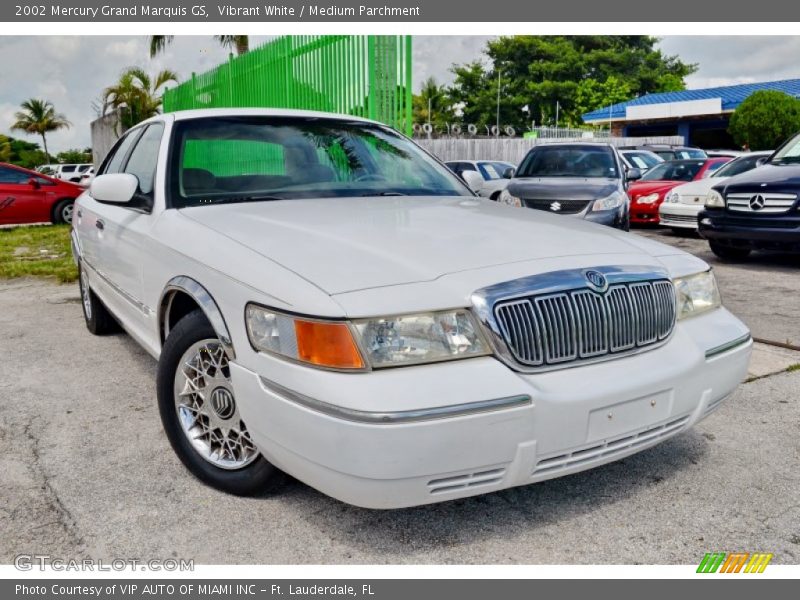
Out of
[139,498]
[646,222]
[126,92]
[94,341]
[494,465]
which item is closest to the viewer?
[494,465]

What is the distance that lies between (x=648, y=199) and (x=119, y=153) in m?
9.90

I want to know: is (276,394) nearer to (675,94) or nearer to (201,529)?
(201,529)

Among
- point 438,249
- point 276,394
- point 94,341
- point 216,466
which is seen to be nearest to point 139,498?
point 216,466

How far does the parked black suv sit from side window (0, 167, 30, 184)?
12.4 m

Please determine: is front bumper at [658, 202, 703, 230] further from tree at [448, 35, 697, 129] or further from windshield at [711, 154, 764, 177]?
tree at [448, 35, 697, 129]

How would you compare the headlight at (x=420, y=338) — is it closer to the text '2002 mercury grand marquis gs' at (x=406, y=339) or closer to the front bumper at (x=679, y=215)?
the text '2002 mercury grand marquis gs' at (x=406, y=339)

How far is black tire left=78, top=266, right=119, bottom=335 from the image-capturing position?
5.42 m

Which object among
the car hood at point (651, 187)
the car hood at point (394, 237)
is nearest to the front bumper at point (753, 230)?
the car hood at point (651, 187)

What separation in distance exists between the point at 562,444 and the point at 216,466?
53.4 inches

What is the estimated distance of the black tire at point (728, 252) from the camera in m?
9.23

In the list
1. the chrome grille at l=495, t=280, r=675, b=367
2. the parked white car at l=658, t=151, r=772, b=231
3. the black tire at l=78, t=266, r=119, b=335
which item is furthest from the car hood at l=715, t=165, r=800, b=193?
the black tire at l=78, t=266, r=119, b=335

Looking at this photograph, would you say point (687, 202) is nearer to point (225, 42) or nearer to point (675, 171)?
point (675, 171)

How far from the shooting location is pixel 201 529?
2660mm

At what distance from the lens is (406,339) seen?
7.57ft
